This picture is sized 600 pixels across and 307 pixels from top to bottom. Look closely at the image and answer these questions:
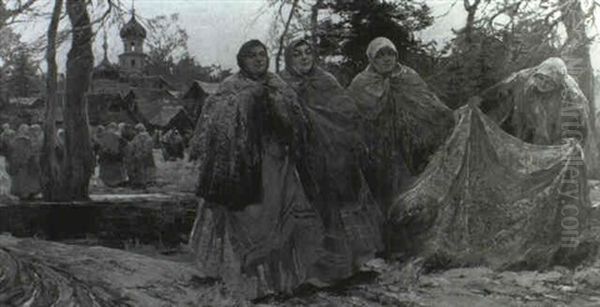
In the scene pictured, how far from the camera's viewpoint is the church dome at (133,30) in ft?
27.9

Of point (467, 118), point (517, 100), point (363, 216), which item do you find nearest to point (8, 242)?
point (363, 216)

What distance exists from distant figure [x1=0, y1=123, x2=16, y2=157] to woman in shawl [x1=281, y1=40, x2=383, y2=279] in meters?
5.02

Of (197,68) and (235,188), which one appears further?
(197,68)

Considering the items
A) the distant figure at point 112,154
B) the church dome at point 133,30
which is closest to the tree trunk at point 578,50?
the church dome at point 133,30

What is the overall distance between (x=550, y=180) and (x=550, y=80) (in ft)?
3.17

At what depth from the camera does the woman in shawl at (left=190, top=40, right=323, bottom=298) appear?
6176 millimetres

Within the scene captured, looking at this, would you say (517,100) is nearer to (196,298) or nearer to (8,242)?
(196,298)

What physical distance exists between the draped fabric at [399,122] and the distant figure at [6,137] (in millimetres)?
5098

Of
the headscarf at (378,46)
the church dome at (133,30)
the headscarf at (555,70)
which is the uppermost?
the church dome at (133,30)

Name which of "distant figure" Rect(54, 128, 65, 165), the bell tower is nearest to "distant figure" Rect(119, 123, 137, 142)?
"distant figure" Rect(54, 128, 65, 165)

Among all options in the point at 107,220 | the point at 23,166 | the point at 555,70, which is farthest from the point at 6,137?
the point at 555,70

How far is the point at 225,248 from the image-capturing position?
20.3ft

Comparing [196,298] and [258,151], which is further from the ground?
[258,151]

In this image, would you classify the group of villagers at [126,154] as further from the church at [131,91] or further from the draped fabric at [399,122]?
the draped fabric at [399,122]
